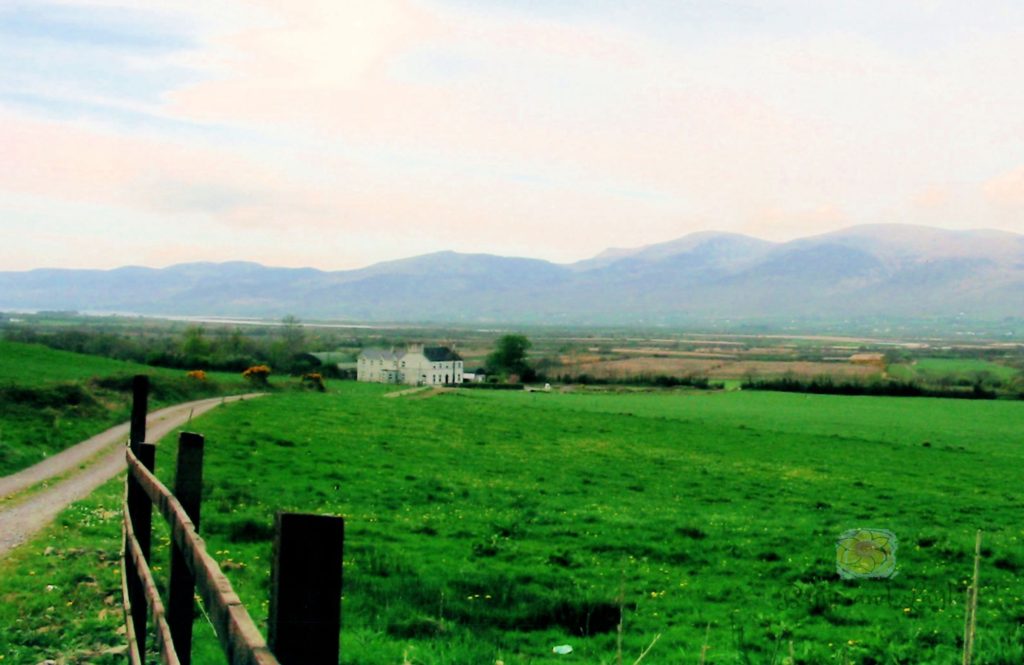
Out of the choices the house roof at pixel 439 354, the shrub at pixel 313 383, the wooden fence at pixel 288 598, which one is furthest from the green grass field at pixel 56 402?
the house roof at pixel 439 354

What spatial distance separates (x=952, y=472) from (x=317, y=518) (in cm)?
4064

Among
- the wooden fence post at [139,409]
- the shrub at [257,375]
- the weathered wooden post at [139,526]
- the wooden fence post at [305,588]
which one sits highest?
the wooden fence post at [305,588]

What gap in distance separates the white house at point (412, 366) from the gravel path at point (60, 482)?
90.2 metres

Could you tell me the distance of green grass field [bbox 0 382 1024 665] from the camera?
1138cm

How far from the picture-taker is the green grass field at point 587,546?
11.4 metres

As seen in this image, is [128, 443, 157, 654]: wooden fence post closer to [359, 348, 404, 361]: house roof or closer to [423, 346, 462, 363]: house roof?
[423, 346, 462, 363]: house roof

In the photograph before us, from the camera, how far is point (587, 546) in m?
18.2

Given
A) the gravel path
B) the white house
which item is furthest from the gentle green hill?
the white house

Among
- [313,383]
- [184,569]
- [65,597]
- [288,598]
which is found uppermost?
[288,598]

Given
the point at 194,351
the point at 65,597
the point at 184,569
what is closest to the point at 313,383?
the point at 194,351

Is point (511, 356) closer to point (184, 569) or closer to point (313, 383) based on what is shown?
point (313, 383)

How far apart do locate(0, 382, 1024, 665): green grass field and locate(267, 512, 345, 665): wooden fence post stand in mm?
5831

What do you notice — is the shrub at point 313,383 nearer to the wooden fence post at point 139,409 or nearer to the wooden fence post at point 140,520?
the wooden fence post at point 139,409

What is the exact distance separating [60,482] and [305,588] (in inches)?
872
